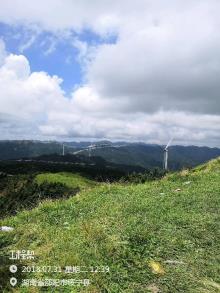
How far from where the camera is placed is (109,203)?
2150cm

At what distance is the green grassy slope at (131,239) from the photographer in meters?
12.8

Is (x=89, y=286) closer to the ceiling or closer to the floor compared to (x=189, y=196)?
closer to the floor

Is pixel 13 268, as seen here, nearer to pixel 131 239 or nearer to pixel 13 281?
pixel 13 281

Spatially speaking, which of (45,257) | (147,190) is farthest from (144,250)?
(147,190)

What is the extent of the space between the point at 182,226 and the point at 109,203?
5.30 m

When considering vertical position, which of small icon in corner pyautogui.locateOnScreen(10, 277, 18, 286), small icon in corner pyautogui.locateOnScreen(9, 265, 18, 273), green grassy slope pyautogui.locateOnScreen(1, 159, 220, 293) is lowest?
small icon in corner pyautogui.locateOnScreen(10, 277, 18, 286)

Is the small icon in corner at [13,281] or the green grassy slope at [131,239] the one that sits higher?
the green grassy slope at [131,239]

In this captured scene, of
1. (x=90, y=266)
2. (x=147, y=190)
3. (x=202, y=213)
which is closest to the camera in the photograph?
(x=90, y=266)

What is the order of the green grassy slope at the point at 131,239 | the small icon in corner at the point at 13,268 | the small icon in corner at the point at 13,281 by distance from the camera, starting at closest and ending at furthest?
1. the small icon in corner at the point at 13,281
2. the green grassy slope at the point at 131,239
3. the small icon in corner at the point at 13,268

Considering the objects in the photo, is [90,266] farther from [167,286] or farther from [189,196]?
[189,196]

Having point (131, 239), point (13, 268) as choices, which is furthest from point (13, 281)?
point (131, 239)

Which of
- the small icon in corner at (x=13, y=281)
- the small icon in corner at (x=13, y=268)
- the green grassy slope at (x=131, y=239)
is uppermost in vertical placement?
the green grassy slope at (x=131, y=239)

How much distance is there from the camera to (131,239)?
50.0 ft

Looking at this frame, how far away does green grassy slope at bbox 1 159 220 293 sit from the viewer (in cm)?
1280
